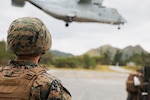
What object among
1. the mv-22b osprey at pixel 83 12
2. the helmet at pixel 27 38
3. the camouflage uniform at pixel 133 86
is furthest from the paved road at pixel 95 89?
the helmet at pixel 27 38

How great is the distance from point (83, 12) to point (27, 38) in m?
55.2

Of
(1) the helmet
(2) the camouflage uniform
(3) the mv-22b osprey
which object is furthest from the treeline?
(1) the helmet

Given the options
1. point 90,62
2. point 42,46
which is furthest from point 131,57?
point 42,46

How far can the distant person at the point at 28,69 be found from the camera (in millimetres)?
3156

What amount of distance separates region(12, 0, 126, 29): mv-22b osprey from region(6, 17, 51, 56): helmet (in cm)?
4926

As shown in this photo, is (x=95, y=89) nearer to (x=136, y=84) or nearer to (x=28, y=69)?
(x=136, y=84)

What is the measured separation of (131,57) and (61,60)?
87.5 ft

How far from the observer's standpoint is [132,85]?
12258 mm

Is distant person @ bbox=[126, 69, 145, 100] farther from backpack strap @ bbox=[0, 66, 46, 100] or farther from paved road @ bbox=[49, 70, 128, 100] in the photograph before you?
backpack strap @ bbox=[0, 66, 46, 100]

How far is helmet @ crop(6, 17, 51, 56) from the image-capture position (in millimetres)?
3273

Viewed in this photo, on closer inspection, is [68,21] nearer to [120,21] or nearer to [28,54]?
[120,21]

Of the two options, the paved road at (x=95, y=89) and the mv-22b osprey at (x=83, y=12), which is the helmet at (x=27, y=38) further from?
the mv-22b osprey at (x=83, y=12)

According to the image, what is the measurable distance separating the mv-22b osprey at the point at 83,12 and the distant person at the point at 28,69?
1940 inches

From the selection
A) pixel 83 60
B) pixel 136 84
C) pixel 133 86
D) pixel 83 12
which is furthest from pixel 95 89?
pixel 83 60
